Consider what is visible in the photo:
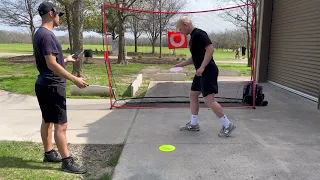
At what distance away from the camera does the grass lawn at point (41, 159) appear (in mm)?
3172

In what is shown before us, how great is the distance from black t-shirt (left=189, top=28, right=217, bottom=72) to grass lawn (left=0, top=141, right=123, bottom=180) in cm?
166

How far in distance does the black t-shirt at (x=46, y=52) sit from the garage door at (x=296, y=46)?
615cm

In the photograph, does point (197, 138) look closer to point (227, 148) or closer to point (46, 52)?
point (227, 148)

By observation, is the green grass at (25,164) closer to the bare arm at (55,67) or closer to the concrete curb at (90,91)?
the bare arm at (55,67)

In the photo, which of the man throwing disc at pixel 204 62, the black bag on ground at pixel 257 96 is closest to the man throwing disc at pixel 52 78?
the man throwing disc at pixel 204 62

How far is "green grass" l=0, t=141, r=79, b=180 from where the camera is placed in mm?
3150

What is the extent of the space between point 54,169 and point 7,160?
679 millimetres

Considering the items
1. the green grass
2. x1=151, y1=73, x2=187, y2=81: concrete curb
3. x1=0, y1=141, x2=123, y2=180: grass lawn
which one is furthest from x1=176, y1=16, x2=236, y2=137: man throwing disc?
x1=151, y1=73, x2=187, y2=81: concrete curb

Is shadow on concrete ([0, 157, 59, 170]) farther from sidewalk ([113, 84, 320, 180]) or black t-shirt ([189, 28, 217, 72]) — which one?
black t-shirt ([189, 28, 217, 72])

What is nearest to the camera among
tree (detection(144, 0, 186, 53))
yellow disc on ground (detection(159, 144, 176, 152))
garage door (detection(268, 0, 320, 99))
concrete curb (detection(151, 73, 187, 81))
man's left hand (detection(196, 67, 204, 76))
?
yellow disc on ground (detection(159, 144, 176, 152))

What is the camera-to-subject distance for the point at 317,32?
7.08 m

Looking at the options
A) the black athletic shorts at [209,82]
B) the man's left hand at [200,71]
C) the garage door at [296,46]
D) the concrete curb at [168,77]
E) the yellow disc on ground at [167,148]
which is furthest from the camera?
the concrete curb at [168,77]

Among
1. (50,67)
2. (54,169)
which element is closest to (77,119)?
(54,169)

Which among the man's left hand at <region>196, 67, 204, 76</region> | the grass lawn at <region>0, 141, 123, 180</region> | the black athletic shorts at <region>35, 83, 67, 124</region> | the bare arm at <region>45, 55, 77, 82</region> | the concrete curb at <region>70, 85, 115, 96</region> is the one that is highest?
the bare arm at <region>45, 55, 77, 82</region>
